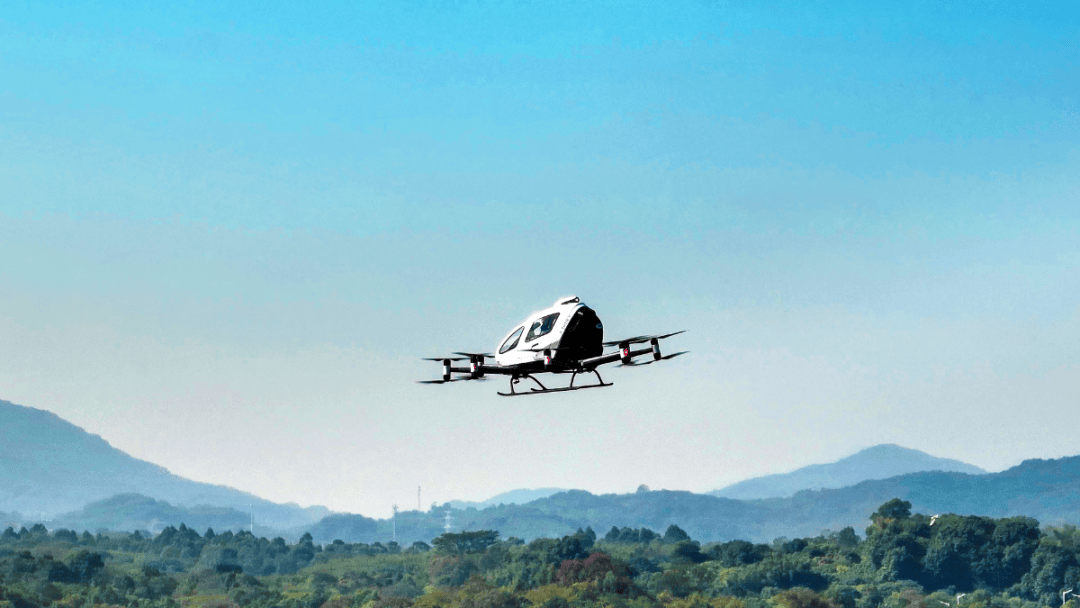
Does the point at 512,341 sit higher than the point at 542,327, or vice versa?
the point at 542,327

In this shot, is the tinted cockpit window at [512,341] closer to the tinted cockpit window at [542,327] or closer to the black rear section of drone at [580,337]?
the tinted cockpit window at [542,327]

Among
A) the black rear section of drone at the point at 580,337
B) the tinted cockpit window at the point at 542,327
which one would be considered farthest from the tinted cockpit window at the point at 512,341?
the black rear section of drone at the point at 580,337

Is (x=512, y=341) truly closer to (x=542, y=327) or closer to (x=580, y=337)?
(x=542, y=327)

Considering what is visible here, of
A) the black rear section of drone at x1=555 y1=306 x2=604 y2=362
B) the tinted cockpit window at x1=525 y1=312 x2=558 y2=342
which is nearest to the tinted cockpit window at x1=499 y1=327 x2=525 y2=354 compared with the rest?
the tinted cockpit window at x1=525 y1=312 x2=558 y2=342

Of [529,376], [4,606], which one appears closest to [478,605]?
[4,606]

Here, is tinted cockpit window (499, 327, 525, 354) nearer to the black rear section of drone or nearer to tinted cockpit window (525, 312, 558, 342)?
tinted cockpit window (525, 312, 558, 342)

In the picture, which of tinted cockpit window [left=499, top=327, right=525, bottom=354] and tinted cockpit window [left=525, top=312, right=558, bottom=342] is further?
tinted cockpit window [left=499, top=327, right=525, bottom=354]
